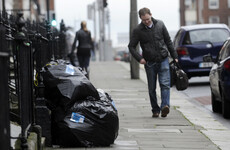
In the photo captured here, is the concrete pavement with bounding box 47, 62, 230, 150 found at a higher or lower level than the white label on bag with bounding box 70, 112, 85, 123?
lower

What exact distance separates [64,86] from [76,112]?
329 mm

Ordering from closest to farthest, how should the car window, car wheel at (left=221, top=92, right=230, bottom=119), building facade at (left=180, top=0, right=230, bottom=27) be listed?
car wheel at (left=221, top=92, right=230, bottom=119), the car window, building facade at (left=180, top=0, right=230, bottom=27)

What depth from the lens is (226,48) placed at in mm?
11398

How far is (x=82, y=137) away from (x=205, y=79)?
14878 millimetres

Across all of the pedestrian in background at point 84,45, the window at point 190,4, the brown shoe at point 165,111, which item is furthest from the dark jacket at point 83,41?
the window at point 190,4

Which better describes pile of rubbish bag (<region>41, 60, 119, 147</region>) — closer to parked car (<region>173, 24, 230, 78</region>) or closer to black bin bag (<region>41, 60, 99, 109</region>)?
black bin bag (<region>41, 60, 99, 109</region>)

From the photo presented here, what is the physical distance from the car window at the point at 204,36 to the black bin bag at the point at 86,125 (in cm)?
1179

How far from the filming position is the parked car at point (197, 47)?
18.8 meters

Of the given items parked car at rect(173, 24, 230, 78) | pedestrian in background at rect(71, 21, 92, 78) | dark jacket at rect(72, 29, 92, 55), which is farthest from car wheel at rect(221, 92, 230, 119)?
dark jacket at rect(72, 29, 92, 55)

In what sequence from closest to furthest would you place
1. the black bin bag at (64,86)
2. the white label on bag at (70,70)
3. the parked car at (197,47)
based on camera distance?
the black bin bag at (64,86) < the white label on bag at (70,70) < the parked car at (197,47)

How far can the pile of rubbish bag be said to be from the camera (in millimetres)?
7207

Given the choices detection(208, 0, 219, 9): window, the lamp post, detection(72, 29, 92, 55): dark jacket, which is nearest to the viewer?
detection(72, 29, 92, 55): dark jacket

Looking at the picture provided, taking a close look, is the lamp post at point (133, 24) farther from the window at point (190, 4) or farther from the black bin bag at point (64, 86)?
the window at point (190, 4)

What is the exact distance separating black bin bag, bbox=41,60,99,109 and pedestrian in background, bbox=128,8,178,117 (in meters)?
2.94
